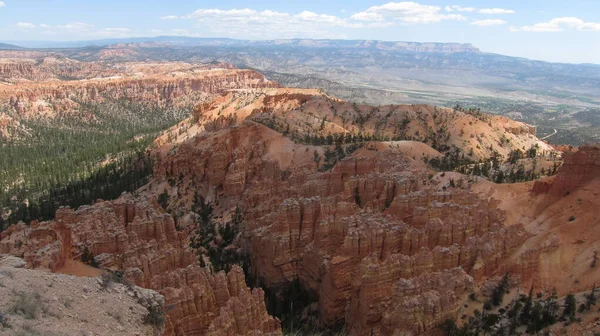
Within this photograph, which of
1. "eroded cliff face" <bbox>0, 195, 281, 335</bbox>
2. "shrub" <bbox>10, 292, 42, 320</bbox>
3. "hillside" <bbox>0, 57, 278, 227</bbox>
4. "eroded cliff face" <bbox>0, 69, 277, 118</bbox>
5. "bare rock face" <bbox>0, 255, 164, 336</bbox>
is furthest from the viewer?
"eroded cliff face" <bbox>0, 69, 277, 118</bbox>

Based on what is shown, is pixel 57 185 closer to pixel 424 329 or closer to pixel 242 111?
pixel 242 111

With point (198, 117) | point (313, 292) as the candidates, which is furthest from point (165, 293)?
point (198, 117)

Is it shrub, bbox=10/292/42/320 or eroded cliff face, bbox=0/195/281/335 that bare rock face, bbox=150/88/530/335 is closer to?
eroded cliff face, bbox=0/195/281/335

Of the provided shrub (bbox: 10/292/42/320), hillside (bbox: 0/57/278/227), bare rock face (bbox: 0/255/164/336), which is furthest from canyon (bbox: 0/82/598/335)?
hillside (bbox: 0/57/278/227)

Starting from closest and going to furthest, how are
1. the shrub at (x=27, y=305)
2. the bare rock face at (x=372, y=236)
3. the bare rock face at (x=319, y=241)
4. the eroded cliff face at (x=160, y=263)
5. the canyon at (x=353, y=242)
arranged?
the shrub at (x=27, y=305)
the eroded cliff face at (x=160, y=263)
the bare rock face at (x=319, y=241)
the canyon at (x=353, y=242)
the bare rock face at (x=372, y=236)

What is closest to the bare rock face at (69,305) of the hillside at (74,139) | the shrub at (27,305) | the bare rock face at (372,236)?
the shrub at (27,305)

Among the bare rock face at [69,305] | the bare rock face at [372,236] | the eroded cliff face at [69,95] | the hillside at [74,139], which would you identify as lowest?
the hillside at [74,139]

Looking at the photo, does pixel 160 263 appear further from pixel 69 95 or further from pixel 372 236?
pixel 69 95

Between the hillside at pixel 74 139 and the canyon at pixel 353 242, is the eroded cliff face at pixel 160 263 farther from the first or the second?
the hillside at pixel 74 139

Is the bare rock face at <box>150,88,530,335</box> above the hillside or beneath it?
above
